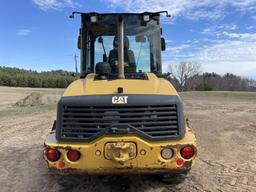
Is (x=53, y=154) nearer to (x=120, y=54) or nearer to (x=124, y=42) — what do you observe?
(x=120, y=54)

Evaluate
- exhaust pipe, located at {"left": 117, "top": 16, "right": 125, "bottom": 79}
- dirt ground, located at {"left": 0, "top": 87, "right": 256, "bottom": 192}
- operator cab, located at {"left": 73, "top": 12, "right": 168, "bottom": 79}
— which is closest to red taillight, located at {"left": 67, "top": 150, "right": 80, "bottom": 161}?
dirt ground, located at {"left": 0, "top": 87, "right": 256, "bottom": 192}

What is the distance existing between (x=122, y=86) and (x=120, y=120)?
596 millimetres

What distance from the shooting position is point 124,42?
6.60 m

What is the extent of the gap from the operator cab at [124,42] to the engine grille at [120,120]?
5.25 ft

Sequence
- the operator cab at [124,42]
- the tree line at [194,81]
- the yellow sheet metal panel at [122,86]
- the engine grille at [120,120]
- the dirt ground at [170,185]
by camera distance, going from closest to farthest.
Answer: the engine grille at [120,120], the yellow sheet metal panel at [122,86], the dirt ground at [170,185], the operator cab at [124,42], the tree line at [194,81]

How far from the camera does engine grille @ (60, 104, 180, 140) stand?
198 inches

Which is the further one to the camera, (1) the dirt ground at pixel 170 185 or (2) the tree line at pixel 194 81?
(2) the tree line at pixel 194 81

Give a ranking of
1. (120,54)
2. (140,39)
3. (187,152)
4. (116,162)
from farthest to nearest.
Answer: (140,39)
(120,54)
(187,152)
(116,162)

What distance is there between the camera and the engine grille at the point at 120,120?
504 centimetres

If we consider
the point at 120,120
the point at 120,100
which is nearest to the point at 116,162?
the point at 120,120

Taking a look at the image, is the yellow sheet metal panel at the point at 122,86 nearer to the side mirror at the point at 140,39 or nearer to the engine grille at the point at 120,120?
the engine grille at the point at 120,120

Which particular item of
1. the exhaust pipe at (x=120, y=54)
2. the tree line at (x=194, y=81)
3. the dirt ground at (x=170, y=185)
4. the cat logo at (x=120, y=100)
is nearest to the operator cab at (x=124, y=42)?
the exhaust pipe at (x=120, y=54)

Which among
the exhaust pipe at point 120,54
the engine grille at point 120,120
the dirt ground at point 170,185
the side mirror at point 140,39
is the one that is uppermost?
the side mirror at point 140,39

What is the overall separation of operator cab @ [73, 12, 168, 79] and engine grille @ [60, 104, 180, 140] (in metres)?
1.60
